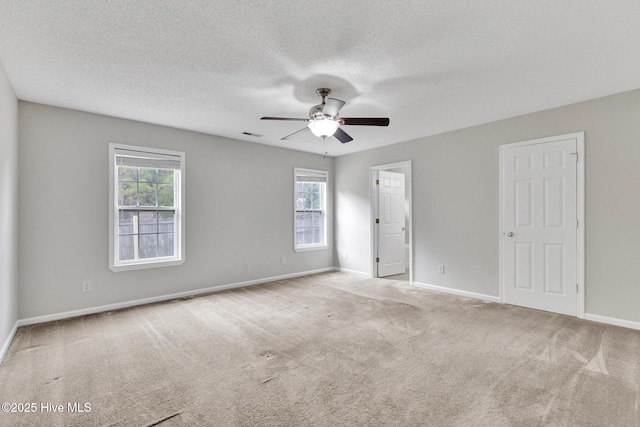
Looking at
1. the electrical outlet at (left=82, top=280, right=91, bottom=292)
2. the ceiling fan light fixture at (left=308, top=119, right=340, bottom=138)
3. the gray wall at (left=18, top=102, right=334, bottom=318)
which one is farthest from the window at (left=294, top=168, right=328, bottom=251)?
the electrical outlet at (left=82, top=280, right=91, bottom=292)

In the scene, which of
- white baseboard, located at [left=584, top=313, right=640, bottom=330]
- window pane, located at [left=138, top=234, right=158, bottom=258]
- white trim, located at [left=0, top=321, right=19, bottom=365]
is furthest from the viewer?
window pane, located at [left=138, top=234, right=158, bottom=258]

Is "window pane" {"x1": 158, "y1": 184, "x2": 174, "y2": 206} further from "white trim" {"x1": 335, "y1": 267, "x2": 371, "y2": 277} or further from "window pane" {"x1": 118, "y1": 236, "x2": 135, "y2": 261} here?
A: "white trim" {"x1": 335, "y1": 267, "x2": 371, "y2": 277}

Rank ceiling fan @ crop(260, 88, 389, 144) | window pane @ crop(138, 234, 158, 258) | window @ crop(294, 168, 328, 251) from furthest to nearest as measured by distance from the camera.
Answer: window @ crop(294, 168, 328, 251) < window pane @ crop(138, 234, 158, 258) < ceiling fan @ crop(260, 88, 389, 144)

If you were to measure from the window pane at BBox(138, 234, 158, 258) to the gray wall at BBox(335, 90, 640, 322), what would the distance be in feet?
11.6

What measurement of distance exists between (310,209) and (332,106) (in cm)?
358

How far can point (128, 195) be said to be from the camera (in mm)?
4215

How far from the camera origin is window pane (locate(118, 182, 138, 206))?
4.15m

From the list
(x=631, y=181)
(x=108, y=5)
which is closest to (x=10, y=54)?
(x=108, y=5)

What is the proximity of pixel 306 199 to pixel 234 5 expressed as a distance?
15.0 feet

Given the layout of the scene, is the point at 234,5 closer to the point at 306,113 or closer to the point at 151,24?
the point at 151,24

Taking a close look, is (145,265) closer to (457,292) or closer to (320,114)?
(320,114)

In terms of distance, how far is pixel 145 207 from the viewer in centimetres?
434

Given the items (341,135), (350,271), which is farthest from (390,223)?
(341,135)

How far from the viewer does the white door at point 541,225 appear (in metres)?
3.68
